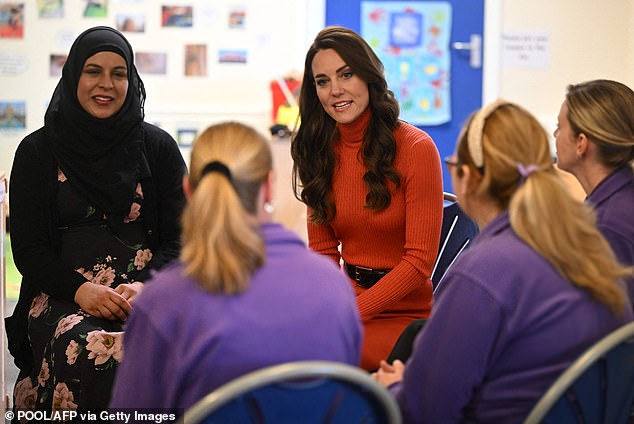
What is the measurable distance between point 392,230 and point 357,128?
313mm

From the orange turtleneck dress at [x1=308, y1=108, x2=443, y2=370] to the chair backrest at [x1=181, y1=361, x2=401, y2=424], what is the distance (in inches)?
38.0

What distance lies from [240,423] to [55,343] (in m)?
1.17

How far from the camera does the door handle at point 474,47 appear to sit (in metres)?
5.95

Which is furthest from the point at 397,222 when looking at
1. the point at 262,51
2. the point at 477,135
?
Answer: the point at 262,51

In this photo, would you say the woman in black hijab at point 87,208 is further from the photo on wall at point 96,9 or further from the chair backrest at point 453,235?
the photo on wall at point 96,9

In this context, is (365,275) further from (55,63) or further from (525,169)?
(55,63)

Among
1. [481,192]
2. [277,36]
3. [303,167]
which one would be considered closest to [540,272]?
[481,192]

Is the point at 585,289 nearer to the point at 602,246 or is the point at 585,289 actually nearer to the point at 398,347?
the point at 602,246

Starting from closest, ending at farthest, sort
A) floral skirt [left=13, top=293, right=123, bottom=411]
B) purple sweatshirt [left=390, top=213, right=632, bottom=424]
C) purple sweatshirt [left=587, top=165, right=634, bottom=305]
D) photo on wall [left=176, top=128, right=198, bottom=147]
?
purple sweatshirt [left=390, top=213, right=632, bottom=424] → purple sweatshirt [left=587, top=165, right=634, bottom=305] → floral skirt [left=13, top=293, right=123, bottom=411] → photo on wall [left=176, top=128, right=198, bottom=147]

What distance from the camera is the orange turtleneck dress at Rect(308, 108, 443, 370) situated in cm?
233

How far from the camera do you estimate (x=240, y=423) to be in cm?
129

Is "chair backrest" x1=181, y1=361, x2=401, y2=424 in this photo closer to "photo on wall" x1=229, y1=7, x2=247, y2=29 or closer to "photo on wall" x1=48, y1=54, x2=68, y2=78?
"photo on wall" x1=229, y1=7, x2=247, y2=29

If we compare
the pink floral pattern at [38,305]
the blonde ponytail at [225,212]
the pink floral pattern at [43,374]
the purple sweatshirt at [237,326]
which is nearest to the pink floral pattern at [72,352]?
the pink floral pattern at [43,374]

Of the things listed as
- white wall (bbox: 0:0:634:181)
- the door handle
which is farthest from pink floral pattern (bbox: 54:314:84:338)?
the door handle
